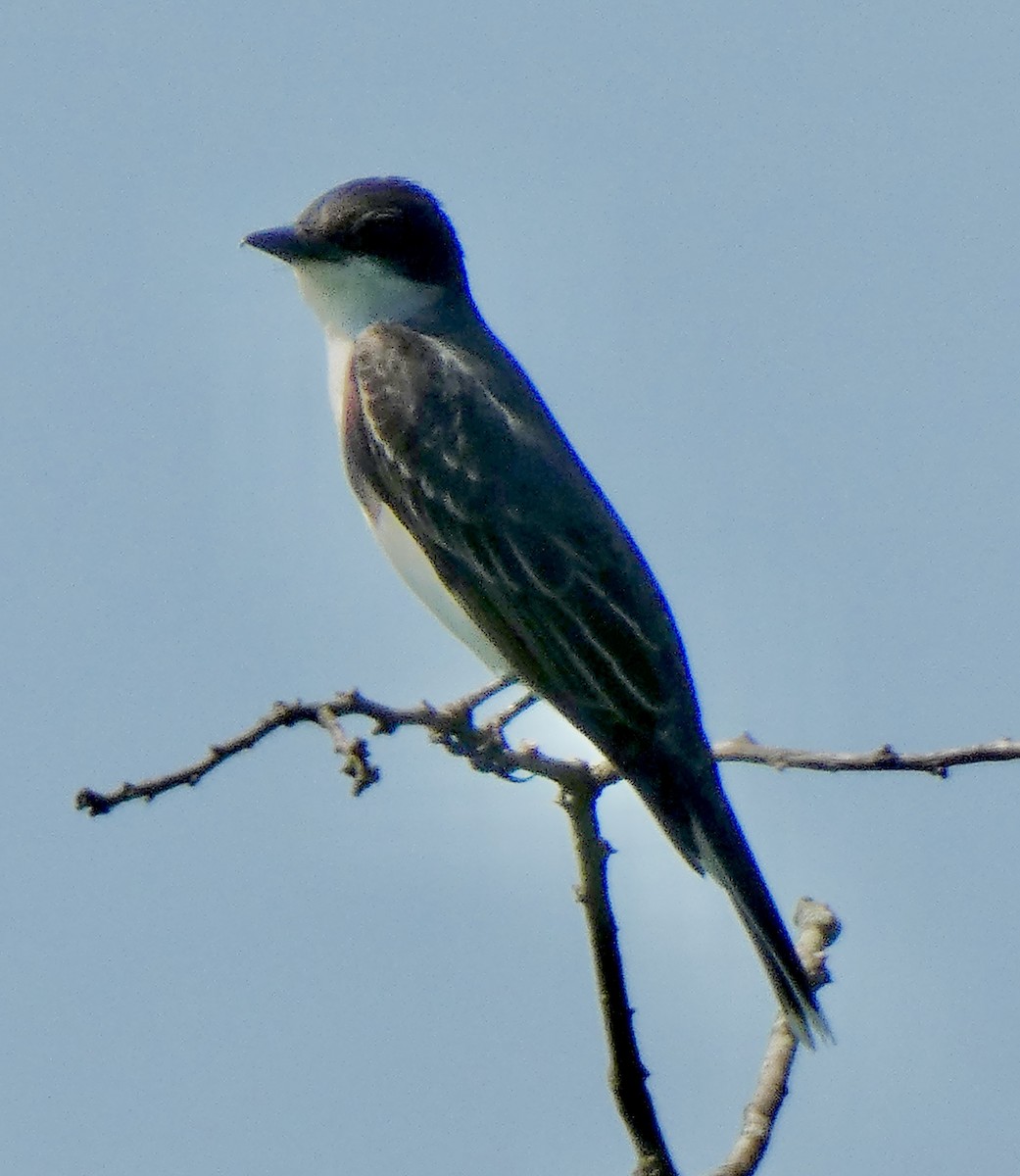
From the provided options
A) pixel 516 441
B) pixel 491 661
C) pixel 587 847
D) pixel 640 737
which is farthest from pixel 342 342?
pixel 587 847

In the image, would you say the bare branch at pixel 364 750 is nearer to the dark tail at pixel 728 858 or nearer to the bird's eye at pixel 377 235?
the dark tail at pixel 728 858

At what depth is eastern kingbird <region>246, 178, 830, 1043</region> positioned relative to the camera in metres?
6.79

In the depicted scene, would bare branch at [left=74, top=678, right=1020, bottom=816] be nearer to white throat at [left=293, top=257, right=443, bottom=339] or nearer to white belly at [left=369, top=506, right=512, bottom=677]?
white belly at [left=369, top=506, right=512, bottom=677]

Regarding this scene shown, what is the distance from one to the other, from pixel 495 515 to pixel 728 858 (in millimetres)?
1737

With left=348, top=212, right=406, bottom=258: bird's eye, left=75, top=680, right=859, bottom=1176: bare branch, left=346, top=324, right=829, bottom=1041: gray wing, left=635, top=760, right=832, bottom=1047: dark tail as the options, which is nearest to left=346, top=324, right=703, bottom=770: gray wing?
left=346, top=324, right=829, bottom=1041: gray wing

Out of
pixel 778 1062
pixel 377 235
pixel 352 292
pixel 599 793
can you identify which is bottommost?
pixel 778 1062

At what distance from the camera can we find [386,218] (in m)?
8.55

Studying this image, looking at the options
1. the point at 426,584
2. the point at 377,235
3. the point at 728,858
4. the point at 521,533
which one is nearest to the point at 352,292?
the point at 377,235

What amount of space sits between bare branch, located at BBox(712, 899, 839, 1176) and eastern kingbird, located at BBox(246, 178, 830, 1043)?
92 mm

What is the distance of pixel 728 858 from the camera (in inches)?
265

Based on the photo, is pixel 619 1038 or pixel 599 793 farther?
pixel 599 793

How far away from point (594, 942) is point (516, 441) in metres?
3.07

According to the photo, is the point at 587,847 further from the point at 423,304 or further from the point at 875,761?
the point at 423,304

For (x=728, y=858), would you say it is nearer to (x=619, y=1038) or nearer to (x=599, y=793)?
(x=599, y=793)
